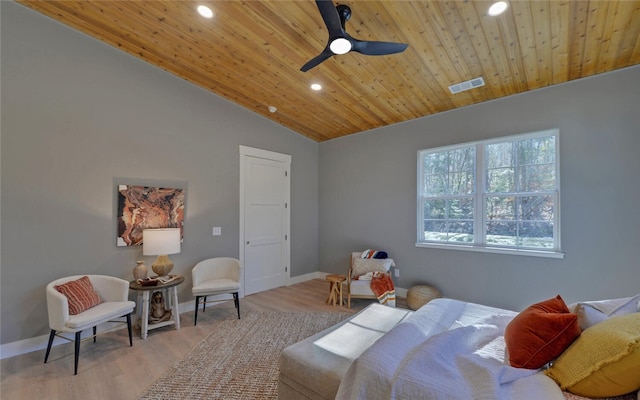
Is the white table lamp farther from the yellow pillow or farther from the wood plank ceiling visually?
the yellow pillow

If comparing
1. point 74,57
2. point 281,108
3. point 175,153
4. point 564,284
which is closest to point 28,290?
point 175,153

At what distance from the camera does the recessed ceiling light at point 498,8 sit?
84.8 inches

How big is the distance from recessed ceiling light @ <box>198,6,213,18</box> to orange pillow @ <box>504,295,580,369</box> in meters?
3.44

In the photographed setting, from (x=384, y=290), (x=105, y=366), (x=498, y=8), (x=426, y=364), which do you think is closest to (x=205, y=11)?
(x=498, y=8)

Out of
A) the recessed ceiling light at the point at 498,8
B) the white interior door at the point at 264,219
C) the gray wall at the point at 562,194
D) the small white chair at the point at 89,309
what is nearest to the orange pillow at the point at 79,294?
the small white chair at the point at 89,309

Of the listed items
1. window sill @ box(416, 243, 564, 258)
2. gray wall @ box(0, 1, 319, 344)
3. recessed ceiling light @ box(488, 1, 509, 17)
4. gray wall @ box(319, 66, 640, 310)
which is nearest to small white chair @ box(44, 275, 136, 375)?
gray wall @ box(0, 1, 319, 344)

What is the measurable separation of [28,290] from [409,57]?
15.1 ft

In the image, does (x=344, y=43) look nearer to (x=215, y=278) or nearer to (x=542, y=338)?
(x=542, y=338)

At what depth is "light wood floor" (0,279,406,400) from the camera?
6.73ft

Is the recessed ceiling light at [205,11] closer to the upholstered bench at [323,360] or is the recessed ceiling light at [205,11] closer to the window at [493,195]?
the upholstered bench at [323,360]

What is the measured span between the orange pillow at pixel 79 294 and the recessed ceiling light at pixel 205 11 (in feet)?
9.67

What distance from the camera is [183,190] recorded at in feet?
12.1

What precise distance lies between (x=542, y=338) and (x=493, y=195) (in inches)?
108

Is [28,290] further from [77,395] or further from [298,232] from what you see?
[298,232]
